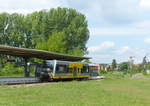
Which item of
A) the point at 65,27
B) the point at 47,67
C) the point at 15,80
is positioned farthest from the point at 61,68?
the point at 65,27

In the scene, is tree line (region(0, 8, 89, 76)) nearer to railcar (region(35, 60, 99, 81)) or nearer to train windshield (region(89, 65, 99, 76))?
train windshield (region(89, 65, 99, 76))

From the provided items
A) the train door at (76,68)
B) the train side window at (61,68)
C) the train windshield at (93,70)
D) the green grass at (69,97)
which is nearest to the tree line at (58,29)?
the train windshield at (93,70)

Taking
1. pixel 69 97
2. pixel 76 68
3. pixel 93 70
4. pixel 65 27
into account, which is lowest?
pixel 69 97

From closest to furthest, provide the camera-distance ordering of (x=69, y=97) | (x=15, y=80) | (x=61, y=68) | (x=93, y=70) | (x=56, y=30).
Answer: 1. (x=69, y=97)
2. (x=15, y=80)
3. (x=61, y=68)
4. (x=93, y=70)
5. (x=56, y=30)

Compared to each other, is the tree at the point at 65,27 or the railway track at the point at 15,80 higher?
the tree at the point at 65,27

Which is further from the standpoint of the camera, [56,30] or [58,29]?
[58,29]

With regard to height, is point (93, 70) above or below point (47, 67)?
below

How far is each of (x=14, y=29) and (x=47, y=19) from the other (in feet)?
36.7

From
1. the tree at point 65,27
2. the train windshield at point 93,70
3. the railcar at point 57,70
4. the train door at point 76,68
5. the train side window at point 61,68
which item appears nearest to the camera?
the railcar at point 57,70

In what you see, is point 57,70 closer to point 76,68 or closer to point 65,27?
point 76,68

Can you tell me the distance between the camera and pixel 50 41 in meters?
55.3

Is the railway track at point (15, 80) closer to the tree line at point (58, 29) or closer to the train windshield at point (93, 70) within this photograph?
the train windshield at point (93, 70)

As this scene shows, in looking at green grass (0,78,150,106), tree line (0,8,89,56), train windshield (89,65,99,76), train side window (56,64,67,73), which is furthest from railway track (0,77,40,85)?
tree line (0,8,89,56)

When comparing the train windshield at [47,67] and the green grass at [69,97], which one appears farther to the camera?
the train windshield at [47,67]
